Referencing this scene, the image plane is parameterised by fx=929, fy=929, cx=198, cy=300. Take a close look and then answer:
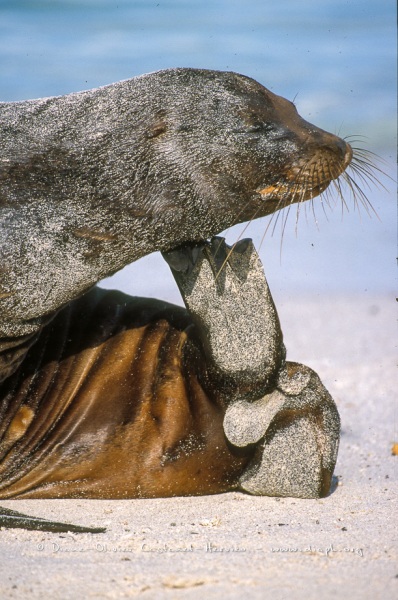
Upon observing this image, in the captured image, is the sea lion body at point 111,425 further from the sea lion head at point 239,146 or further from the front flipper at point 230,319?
the sea lion head at point 239,146

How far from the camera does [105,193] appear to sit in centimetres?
457

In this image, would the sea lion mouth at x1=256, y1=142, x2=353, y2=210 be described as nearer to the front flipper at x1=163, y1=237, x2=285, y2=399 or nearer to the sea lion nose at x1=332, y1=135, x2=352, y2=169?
the sea lion nose at x1=332, y1=135, x2=352, y2=169

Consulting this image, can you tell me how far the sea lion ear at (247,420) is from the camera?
4996 mm

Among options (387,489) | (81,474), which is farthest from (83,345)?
(387,489)

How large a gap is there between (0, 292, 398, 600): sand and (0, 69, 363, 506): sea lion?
25 cm

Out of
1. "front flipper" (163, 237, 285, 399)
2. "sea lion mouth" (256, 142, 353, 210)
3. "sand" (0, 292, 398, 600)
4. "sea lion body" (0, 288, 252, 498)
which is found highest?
"sea lion mouth" (256, 142, 353, 210)

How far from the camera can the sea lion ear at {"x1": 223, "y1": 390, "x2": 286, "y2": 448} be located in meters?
5.00

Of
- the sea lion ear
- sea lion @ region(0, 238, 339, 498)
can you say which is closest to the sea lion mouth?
sea lion @ region(0, 238, 339, 498)

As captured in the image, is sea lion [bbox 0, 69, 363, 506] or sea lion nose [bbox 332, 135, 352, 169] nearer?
sea lion [bbox 0, 69, 363, 506]

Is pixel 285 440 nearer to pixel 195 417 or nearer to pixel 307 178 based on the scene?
pixel 195 417

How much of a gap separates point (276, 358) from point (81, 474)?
1227 millimetres

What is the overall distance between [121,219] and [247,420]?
1.30 m

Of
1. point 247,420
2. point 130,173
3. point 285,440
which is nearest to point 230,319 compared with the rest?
point 247,420

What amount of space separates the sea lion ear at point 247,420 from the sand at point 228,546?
1.11ft
